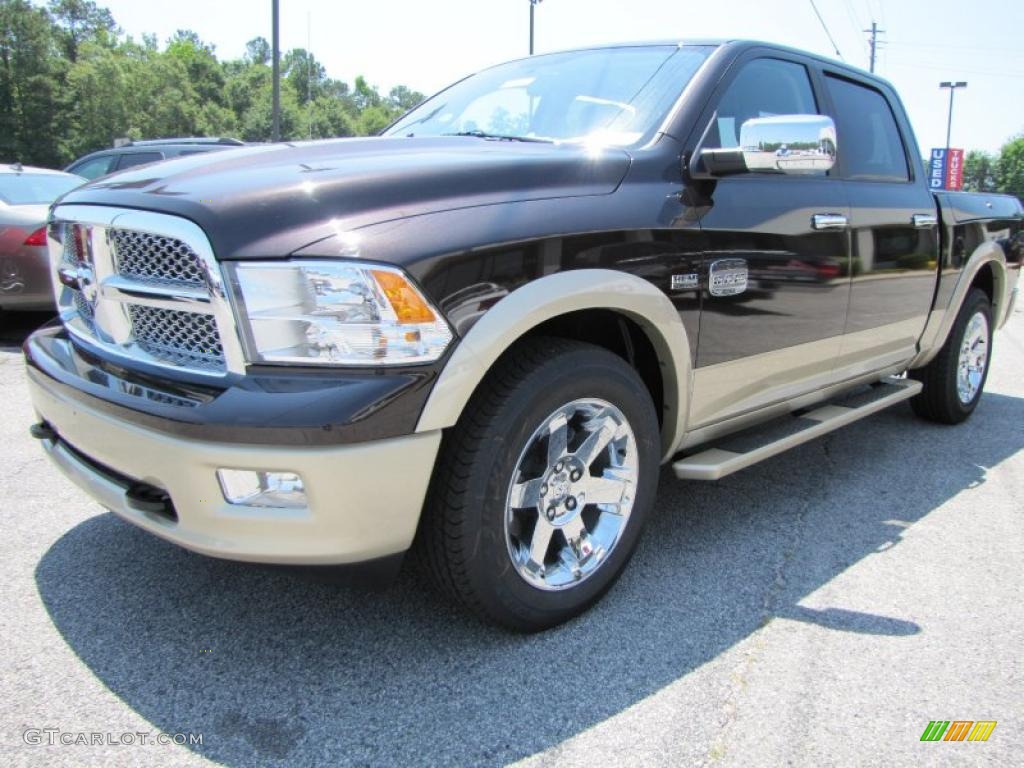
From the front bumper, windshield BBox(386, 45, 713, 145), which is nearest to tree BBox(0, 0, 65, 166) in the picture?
windshield BBox(386, 45, 713, 145)

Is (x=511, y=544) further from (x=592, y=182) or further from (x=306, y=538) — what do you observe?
(x=592, y=182)

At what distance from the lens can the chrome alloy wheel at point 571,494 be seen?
2332mm

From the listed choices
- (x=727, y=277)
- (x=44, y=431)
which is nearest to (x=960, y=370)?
(x=727, y=277)

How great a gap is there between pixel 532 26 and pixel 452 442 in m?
23.9

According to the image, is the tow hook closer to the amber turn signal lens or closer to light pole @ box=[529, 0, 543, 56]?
the amber turn signal lens

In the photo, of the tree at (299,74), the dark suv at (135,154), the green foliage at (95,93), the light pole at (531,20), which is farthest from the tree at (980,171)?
the dark suv at (135,154)

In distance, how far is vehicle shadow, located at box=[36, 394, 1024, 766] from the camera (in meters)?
2.00

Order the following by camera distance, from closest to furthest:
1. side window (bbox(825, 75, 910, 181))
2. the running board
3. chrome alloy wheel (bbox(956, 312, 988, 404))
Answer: the running board < side window (bbox(825, 75, 910, 181)) < chrome alloy wheel (bbox(956, 312, 988, 404))

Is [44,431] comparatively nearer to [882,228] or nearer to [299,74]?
[882,228]

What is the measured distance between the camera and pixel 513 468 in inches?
86.4

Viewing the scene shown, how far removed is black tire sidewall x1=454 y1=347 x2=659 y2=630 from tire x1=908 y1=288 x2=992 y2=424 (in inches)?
117

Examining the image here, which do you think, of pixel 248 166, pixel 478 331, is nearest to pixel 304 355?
pixel 478 331

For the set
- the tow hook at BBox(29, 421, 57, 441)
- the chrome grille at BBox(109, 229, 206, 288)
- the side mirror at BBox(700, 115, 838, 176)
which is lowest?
the tow hook at BBox(29, 421, 57, 441)

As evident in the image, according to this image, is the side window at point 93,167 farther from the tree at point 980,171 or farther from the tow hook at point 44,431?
the tree at point 980,171
